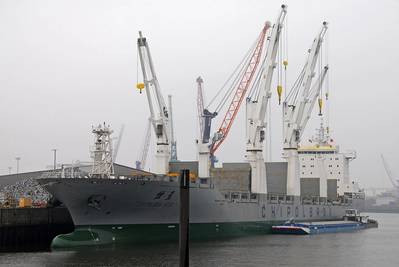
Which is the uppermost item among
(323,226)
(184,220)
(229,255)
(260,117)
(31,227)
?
(260,117)

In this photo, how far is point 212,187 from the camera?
159ft

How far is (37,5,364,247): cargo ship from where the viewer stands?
41.3 meters

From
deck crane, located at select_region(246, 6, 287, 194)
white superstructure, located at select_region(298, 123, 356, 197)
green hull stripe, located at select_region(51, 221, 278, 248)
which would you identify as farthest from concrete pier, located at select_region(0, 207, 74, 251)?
white superstructure, located at select_region(298, 123, 356, 197)

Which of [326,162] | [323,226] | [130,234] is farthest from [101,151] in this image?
[326,162]

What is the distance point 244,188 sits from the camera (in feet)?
185

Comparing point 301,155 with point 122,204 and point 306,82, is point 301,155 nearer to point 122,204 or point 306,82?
point 306,82

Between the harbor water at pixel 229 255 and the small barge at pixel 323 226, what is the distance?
33.1 feet

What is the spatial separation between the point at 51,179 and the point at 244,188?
21635mm

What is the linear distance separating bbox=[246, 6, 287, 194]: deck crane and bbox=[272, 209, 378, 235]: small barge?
4320 mm

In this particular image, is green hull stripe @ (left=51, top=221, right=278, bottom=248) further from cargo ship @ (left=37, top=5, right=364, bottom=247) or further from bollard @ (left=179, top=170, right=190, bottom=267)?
bollard @ (left=179, top=170, right=190, bottom=267)

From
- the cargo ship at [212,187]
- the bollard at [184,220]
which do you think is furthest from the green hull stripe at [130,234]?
the bollard at [184,220]

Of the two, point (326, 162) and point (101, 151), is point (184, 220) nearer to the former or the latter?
point (101, 151)

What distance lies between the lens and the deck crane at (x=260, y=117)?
56000mm

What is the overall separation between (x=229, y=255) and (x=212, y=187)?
12.5m
